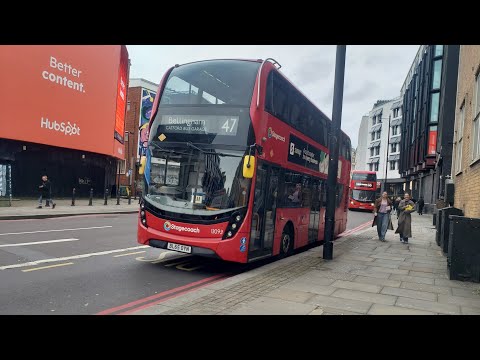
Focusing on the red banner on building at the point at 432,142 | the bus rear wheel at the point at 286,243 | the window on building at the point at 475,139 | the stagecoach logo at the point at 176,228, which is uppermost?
the red banner on building at the point at 432,142

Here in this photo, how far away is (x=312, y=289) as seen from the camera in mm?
5898

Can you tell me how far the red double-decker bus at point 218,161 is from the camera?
7082 mm

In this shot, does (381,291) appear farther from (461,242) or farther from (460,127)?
(460,127)

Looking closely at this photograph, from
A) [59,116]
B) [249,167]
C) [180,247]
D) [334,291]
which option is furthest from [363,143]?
[334,291]

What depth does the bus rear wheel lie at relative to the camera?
8992 mm

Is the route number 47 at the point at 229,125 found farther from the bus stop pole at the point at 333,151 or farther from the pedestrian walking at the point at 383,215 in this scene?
the pedestrian walking at the point at 383,215

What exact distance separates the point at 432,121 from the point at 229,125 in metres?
34.9

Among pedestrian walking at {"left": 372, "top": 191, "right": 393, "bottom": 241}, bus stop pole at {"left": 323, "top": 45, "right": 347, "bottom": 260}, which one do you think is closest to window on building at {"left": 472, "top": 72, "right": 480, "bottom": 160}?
bus stop pole at {"left": 323, "top": 45, "right": 347, "bottom": 260}

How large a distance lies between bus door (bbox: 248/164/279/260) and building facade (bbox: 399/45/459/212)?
1923 centimetres

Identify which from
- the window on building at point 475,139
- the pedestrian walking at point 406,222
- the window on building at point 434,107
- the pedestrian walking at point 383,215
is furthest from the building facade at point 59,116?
the window on building at point 434,107

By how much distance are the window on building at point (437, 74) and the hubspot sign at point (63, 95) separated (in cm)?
2801

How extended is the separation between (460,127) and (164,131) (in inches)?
443

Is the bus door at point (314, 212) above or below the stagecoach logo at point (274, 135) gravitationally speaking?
below
